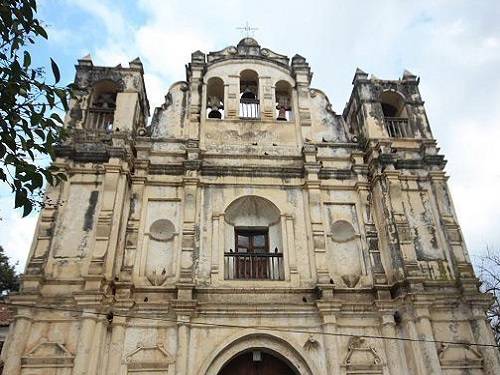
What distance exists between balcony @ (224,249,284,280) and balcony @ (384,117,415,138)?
19.2ft

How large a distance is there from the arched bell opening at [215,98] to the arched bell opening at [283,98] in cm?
189

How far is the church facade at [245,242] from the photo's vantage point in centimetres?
1065

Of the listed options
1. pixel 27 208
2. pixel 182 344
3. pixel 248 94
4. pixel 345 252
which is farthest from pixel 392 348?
pixel 248 94

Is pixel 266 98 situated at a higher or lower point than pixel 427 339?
higher

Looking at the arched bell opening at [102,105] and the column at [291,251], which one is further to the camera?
the arched bell opening at [102,105]

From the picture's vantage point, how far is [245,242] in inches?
516

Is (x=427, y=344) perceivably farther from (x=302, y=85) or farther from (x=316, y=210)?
(x=302, y=85)

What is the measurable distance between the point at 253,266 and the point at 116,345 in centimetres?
388

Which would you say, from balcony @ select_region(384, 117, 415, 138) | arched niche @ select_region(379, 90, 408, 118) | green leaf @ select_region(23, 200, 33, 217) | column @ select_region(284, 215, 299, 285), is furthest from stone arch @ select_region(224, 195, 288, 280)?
green leaf @ select_region(23, 200, 33, 217)

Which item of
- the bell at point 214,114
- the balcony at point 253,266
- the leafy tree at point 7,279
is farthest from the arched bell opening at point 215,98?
the leafy tree at point 7,279

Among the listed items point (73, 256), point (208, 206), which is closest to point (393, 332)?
point (208, 206)

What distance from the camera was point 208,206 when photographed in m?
12.9

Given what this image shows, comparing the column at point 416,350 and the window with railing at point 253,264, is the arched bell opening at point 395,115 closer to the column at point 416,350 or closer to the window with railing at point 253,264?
the window with railing at point 253,264

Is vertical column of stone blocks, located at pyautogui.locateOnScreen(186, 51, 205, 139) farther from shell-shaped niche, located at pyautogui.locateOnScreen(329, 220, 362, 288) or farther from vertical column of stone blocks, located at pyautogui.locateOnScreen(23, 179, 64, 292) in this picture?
shell-shaped niche, located at pyautogui.locateOnScreen(329, 220, 362, 288)
